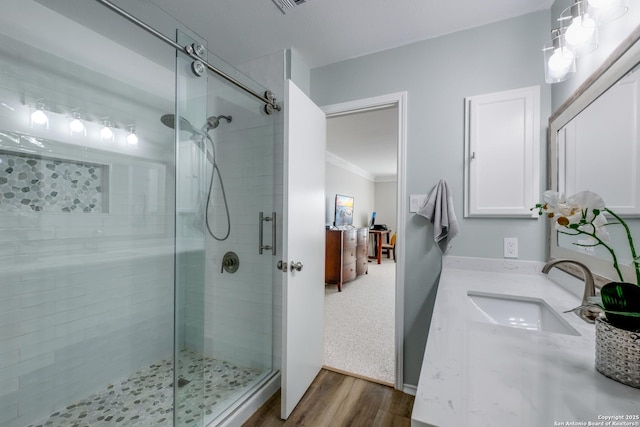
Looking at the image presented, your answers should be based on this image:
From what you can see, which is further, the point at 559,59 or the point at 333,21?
the point at 333,21

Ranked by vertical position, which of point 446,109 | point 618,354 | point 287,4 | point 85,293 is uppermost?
point 287,4

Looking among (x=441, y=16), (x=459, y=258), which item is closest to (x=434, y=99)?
(x=441, y=16)

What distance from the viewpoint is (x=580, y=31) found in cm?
107

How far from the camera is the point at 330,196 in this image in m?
5.25

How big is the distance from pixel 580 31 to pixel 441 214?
3.28 feet

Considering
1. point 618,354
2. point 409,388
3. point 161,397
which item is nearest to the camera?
point 618,354

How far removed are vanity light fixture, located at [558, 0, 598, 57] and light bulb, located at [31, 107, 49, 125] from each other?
2.68 meters

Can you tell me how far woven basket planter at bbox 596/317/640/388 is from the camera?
528 millimetres

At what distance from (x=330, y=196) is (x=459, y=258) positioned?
3.69m

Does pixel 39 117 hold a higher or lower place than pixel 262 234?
higher

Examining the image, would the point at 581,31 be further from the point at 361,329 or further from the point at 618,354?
the point at 361,329

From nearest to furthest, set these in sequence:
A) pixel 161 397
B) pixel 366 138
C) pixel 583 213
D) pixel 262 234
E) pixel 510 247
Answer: pixel 583 213 < pixel 510 247 < pixel 161 397 < pixel 262 234 < pixel 366 138

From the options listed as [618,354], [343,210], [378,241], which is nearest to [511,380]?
[618,354]

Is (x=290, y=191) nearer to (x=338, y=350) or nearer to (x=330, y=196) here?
(x=338, y=350)
